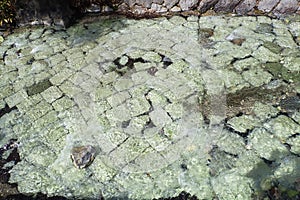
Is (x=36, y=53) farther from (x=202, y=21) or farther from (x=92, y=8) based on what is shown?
(x=202, y=21)

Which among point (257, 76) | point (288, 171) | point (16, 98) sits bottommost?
point (16, 98)

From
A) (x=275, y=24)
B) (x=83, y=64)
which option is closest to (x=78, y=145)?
(x=83, y=64)

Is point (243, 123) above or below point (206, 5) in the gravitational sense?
below

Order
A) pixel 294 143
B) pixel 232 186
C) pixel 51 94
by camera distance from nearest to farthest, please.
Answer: pixel 232 186 < pixel 294 143 < pixel 51 94

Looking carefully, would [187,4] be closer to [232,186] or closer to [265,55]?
[265,55]

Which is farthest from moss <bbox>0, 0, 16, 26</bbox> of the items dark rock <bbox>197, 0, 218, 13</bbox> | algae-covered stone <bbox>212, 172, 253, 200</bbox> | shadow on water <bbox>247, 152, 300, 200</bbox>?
shadow on water <bbox>247, 152, 300, 200</bbox>

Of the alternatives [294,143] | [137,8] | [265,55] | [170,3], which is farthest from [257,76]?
[137,8]

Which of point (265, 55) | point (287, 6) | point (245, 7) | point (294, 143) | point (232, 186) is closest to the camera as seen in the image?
point (232, 186)

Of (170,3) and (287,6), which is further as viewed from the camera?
(170,3)
